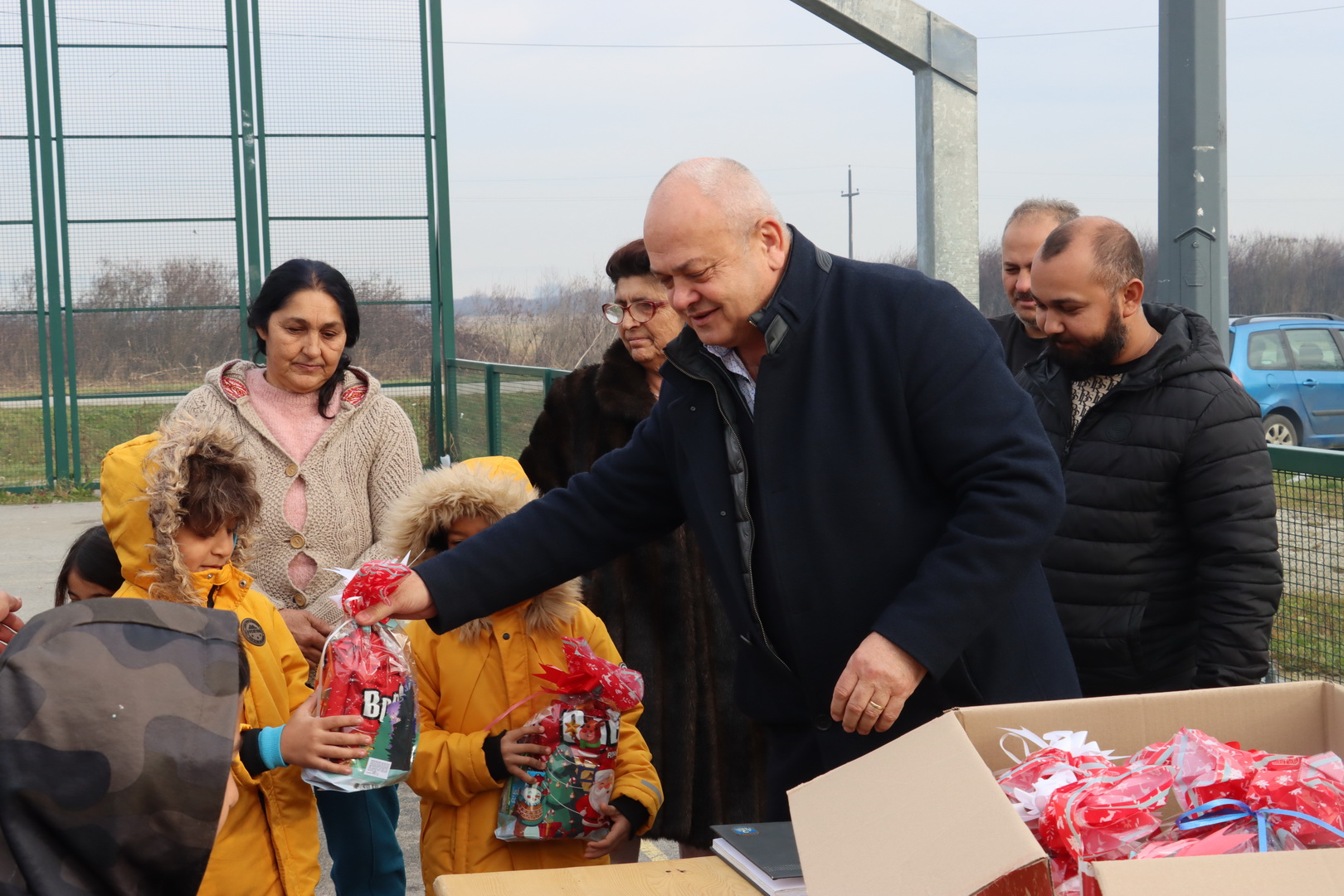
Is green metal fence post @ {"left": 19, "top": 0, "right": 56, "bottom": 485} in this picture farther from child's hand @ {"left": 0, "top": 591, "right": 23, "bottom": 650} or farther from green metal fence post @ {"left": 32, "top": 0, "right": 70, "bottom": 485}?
child's hand @ {"left": 0, "top": 591, "right": 23, "bottom": 650}

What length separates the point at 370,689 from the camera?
7.61ft

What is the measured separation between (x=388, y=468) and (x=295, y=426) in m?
0.29

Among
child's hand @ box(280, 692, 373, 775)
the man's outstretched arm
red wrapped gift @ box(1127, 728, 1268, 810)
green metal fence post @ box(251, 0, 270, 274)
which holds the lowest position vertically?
child's hand @ box(280, 692, 373, 775)

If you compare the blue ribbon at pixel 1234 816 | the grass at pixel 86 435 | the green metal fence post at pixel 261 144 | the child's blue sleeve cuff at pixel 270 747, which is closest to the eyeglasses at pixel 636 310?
the child's blue sleeve cuff at pixel 270 747

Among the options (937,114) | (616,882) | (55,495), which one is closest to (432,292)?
(55,495)

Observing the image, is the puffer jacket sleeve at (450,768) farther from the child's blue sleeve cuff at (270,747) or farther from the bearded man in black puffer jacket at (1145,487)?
the bearded man in black puffer jacket at (1145,487)

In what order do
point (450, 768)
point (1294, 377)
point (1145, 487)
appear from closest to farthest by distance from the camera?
1. point (1145, 487)
2. point (450, 768)
3. point (1294, 377)

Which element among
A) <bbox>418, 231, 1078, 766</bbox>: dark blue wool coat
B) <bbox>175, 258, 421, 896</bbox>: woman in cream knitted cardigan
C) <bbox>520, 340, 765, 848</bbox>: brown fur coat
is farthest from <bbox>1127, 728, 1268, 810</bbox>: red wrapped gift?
<bbox>175, 258, 421, 896</bbox>: woman in cream knitted cardigan

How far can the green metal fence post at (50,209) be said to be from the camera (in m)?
11.5

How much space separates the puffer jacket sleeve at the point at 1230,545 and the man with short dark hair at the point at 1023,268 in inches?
41.6

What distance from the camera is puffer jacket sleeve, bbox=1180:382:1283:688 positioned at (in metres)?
2.67

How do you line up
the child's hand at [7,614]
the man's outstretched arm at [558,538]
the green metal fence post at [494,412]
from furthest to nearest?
the green metal fence post at [494,412] < the child's hand at [7,614] < the man's outstretched arm at [558,538]

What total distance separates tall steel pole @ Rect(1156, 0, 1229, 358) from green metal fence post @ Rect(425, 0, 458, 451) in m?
8.01

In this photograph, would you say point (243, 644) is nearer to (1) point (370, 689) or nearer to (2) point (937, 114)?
(1) point (370, 689)
